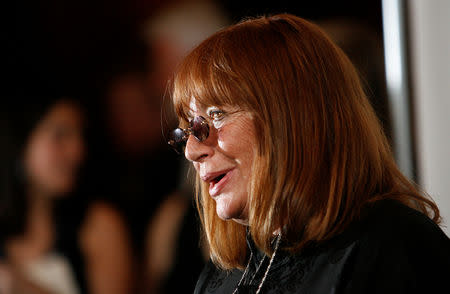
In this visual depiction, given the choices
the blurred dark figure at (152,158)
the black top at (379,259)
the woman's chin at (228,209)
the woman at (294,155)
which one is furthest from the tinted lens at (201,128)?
the blurred dark figure at (152,158)

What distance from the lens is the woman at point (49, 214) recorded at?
1406mm

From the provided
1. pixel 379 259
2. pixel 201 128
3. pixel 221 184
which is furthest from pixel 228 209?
pixel 379 259

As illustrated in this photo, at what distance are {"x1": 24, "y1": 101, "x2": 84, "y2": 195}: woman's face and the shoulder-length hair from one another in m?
0.63

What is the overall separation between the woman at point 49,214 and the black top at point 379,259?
0.75 metres

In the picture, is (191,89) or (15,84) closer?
(191,89)

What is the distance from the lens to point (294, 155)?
2.89 feet

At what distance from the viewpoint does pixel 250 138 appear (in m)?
0.92

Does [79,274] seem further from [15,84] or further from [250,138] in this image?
[250,138]

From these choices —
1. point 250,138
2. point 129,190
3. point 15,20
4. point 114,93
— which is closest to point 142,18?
point 114,93

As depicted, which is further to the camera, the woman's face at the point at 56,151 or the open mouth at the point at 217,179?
the woman's face at the point at 56,151

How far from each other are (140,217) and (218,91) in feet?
2.40

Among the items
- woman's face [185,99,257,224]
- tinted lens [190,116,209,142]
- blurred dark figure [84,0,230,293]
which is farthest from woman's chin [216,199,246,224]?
blurred dark figure [84,0,230,293]

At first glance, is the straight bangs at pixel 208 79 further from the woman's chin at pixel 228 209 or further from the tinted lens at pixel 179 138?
the woman's chin at pixel 228 209

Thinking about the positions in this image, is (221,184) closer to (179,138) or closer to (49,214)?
(179,138)
